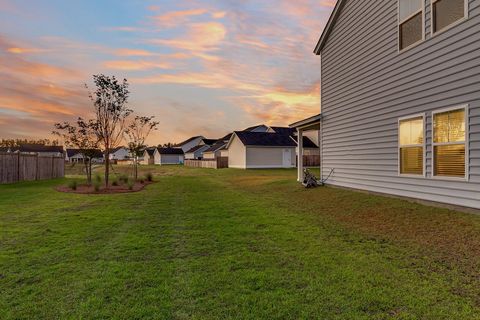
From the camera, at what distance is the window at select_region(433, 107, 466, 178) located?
6.73 metres

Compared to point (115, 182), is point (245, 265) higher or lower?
lower

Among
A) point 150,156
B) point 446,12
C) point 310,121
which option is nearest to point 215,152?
point 150,156

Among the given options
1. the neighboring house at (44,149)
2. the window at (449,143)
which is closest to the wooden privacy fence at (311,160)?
the window at (449,143)

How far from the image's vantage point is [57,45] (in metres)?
14.8

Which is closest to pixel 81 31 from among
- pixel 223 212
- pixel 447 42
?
pixel 223 212

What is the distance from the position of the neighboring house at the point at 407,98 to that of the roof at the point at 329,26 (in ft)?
0.15

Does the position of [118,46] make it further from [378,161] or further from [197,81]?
[378,161]

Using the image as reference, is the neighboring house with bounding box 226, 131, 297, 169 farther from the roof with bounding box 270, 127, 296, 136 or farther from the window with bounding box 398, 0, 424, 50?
the window with bounding box 398, 0, 424, 50

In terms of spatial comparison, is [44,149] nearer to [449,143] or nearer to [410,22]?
[410,22]

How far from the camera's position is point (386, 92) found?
9.34 metres

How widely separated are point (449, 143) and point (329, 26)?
27.6 feet

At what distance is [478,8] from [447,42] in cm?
88

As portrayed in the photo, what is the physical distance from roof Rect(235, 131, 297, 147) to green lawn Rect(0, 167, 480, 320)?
2943 cm

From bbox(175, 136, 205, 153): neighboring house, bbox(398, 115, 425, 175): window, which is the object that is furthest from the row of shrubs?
bbox(175, 136, 205, 153): neighboring house
